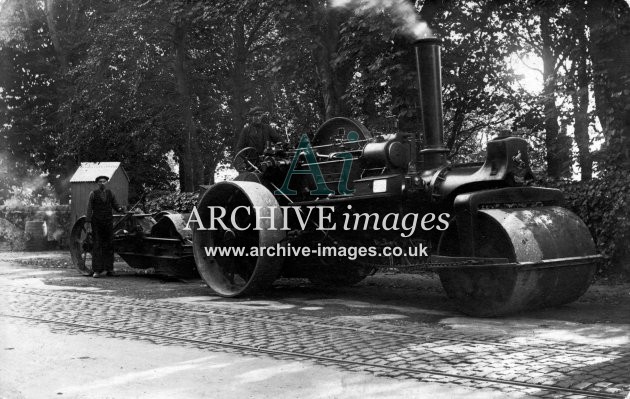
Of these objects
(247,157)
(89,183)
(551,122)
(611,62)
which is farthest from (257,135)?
(89,183)

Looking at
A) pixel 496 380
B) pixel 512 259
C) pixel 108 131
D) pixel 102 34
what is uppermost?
pixel 102 34

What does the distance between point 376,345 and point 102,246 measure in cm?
724

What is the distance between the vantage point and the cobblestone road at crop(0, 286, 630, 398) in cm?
412

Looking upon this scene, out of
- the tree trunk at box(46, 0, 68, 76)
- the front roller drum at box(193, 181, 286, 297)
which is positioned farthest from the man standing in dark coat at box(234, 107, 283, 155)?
the tree trunk at box(46, 0, 68, 76)

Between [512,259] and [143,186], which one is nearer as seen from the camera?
[512,259]

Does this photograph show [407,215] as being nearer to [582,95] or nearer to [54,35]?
[582,95]

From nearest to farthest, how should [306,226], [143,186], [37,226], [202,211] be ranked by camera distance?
[306,226]
[202,211]
[37,226]
[143,186]

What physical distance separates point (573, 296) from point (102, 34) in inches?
665

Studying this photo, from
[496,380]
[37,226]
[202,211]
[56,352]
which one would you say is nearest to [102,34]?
[37,226]

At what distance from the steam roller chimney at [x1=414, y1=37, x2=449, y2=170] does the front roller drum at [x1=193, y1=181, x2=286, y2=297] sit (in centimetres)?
188

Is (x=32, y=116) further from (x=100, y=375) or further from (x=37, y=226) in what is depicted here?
(x=100, y=375)

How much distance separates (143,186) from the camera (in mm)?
25578

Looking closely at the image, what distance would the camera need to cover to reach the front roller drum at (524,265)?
616 cm

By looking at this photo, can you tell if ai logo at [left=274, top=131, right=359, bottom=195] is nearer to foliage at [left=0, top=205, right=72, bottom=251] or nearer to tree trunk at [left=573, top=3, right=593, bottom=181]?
tree trunk at [left=573, top=3, right=593, bottom=181]
